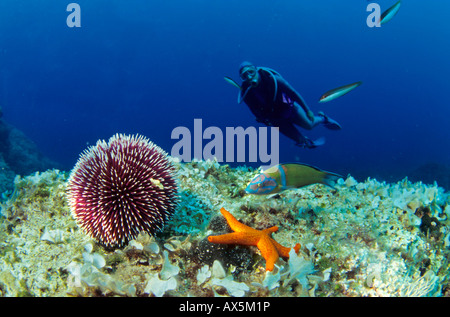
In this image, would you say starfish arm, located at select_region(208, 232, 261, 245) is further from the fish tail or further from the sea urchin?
the fish tail

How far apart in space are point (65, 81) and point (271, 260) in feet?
304

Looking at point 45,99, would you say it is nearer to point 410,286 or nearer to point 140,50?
point 140,50

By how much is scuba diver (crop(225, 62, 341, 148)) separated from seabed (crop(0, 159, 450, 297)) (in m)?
2.42

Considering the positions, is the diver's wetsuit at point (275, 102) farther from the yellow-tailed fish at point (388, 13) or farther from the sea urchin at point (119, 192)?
the sea urchin at point (119, 192)

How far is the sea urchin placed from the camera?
272cm

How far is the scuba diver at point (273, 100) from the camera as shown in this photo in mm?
5617

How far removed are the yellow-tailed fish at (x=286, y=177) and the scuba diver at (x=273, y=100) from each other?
301 cm

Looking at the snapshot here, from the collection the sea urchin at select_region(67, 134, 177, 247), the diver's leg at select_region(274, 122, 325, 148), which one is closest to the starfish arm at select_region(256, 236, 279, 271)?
the sea urchin at select_region(67, 134, 177, 247)

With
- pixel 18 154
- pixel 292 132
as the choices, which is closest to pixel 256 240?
pixel 292 132

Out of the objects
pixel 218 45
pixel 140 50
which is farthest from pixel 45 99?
pixel 218 45

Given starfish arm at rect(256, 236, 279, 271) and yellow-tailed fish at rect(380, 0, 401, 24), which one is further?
yellow-tailed fish at rect(380, 0, 401, 24)

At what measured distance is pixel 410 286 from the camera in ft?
8.31

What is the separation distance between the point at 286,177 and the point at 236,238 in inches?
33.4

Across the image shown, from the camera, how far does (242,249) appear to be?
2.76m
